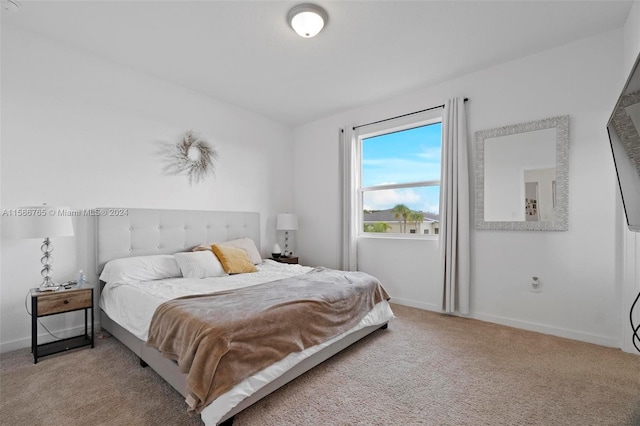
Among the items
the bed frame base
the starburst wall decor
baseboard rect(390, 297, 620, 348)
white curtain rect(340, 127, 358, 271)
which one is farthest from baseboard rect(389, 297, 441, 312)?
the starburst wall decor

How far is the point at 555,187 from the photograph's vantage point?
2.84 metres

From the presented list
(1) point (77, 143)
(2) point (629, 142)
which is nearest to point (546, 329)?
(2) point (629, 142)

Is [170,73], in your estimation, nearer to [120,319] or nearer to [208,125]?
[208,125]

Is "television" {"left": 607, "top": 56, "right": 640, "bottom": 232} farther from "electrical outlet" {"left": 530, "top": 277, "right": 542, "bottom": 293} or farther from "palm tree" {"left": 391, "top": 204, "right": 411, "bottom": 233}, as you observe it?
"palm tree" {"left": 391, "top": 204, "right": 411, "bottom": 233}

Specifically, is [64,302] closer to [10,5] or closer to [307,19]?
[10,5]

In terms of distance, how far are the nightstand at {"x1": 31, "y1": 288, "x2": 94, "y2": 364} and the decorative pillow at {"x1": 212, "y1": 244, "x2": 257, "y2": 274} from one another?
1.13 m

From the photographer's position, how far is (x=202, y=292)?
7.71 feet

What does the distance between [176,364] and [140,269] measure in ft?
4.34

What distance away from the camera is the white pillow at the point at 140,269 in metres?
2.66

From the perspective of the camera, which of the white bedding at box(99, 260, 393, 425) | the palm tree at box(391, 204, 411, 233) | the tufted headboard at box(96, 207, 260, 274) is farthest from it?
the palm tree at box(391, 204, 411, 233)

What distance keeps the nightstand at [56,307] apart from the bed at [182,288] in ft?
0.61

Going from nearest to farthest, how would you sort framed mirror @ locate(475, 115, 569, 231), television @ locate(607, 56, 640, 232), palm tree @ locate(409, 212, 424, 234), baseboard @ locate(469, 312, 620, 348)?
television @ locate(607, 56, 640, 232) < baseboard @ locate(469, 312, 620, 348) < framed mirror @ locate(475, 115, 569, 231) < palm tree @ locate(409, 212, 424, 234)

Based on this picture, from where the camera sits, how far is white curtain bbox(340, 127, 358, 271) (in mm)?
4223

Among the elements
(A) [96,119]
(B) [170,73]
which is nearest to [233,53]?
(B) [170,73]
